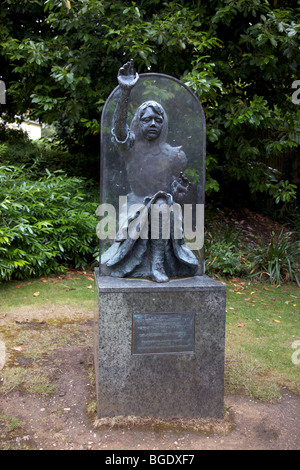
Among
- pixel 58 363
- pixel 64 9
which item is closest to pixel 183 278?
pixel 58 363

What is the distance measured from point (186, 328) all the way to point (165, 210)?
81 centimetres

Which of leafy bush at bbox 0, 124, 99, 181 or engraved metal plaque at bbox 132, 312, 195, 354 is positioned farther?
leafy bush at bbox 0, 124, 99, 181

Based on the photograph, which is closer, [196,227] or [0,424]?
[0,424]

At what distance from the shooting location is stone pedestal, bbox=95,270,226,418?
2.55 meters

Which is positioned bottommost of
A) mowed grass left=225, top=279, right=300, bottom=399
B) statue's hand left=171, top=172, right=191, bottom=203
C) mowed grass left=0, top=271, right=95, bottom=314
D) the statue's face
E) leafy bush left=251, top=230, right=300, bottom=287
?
mowed grass left=225, top=279, right=300, bottom=399

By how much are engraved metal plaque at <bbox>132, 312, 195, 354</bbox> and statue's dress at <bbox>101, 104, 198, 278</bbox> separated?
0.37 meters

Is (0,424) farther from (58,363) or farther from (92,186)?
(92,186)

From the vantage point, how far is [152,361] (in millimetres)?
2602

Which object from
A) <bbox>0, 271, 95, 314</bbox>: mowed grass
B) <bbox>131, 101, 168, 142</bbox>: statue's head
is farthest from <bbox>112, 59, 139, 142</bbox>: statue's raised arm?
<bbox>0, 271, 95, 314</bbox>: mowed grass

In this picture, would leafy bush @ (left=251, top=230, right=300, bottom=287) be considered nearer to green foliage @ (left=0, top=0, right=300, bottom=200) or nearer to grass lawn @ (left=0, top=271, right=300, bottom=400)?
grass lawn @ (left=0, top=271, right=300, bottom=400)

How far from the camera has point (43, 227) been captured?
593 cm

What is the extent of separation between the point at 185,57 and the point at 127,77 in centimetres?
387

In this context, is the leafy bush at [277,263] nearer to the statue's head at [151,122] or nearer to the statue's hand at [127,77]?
the statue's head at [151,122]

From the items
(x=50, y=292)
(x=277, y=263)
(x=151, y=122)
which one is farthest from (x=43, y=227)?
(x=277, y=263)
